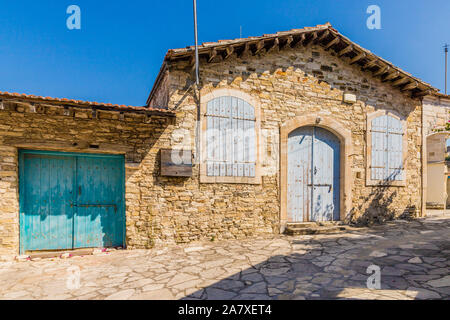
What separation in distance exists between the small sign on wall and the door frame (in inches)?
94.9

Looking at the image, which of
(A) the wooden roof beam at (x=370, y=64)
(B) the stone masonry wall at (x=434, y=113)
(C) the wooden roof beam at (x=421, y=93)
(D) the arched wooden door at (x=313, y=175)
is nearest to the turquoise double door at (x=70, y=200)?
(D) the arched wooden door at (x=313, y=175)

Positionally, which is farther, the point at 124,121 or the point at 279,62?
the point at 279,62

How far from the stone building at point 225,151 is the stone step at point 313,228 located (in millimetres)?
205

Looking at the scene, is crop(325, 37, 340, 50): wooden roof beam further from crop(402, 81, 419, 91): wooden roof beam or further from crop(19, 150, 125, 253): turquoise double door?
crop(19, 150, 125, 253): turquoise double door

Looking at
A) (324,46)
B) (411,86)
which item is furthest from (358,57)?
(411,86)

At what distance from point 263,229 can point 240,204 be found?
881mm

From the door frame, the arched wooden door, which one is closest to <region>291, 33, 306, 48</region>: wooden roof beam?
the door frame

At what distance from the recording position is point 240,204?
639 centimetres

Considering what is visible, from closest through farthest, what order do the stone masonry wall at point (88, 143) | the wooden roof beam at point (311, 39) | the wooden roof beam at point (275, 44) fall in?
1. the stone masonry wall at point (88, 143)
2. the wooden roof beam at point (275, 44)
3. the wooden roof beam at point (311, 39)

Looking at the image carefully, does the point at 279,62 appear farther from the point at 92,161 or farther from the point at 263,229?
the point at 92,161

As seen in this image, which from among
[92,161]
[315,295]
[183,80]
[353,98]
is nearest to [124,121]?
[92,161]

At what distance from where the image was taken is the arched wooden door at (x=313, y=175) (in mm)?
7066

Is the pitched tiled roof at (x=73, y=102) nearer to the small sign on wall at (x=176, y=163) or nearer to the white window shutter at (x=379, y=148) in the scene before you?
the small sign on wall at (x=176, y=163)
